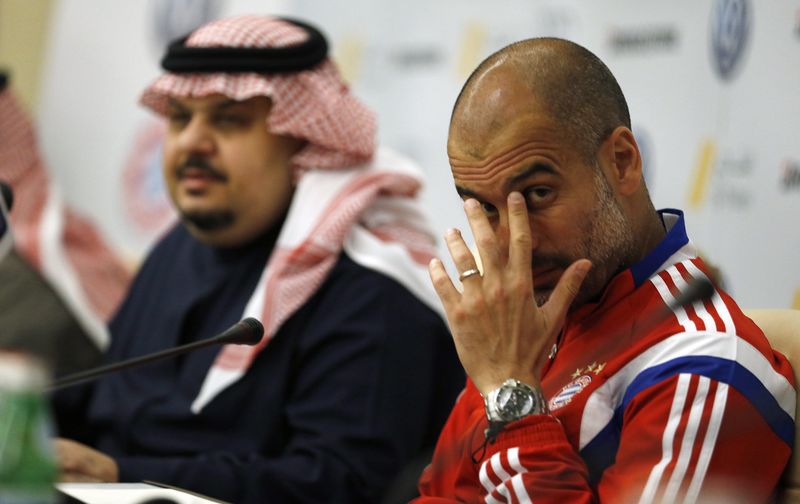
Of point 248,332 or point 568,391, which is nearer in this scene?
point 568,391

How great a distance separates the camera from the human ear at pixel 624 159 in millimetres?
1664

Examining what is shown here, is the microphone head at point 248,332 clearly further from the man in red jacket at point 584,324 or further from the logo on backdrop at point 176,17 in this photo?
the logo on backdrop at point 176,17

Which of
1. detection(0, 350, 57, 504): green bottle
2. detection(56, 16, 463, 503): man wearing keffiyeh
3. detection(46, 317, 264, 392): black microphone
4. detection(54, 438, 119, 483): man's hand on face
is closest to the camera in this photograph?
detection(0, 350, 57, 504): green bottle

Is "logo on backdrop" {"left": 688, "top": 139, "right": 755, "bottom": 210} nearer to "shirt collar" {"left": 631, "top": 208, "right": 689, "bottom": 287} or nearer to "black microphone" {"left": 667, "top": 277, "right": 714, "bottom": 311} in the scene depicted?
"shirt collar" {"left": 631, "top": 208, "right": 689, "bottom": 287}

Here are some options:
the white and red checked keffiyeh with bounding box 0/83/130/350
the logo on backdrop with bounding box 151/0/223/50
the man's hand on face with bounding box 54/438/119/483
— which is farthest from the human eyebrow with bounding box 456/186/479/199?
the logo on backdrop with bounding box 151/0/223/50

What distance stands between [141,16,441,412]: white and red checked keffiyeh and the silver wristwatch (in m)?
1.18

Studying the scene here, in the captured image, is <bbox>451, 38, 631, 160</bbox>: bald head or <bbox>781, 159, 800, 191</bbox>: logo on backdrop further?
<bbox>781, 159, 800, 191</bbox>: logo on backdrop

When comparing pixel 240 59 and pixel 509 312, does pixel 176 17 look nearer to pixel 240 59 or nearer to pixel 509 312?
pixel 240 59

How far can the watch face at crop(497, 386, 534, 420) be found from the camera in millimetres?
1561

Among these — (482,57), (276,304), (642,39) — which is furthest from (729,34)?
→ (276,304)

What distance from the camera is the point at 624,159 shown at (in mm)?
1676

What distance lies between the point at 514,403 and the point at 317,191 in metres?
1.39

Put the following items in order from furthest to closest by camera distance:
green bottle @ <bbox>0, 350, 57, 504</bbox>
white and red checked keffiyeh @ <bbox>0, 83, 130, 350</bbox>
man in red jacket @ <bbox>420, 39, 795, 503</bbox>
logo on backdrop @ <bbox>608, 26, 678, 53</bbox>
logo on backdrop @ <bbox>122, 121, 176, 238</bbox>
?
logo on backdrop @ <bbox>122, 121, 176, 238</bbox> → white and red checked keffiyeh @ <bbox>0, 83, 130, 350</bbox> → logo on backdrop @ <bbox>608, 26, 678, 53</bbox> → man in red jacket @ <bbox>420, 39, 795, 503</bbox> → green bottle @ <bbox>0, 350, 57, 504</bbox>

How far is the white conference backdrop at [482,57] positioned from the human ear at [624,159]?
2.70ft
